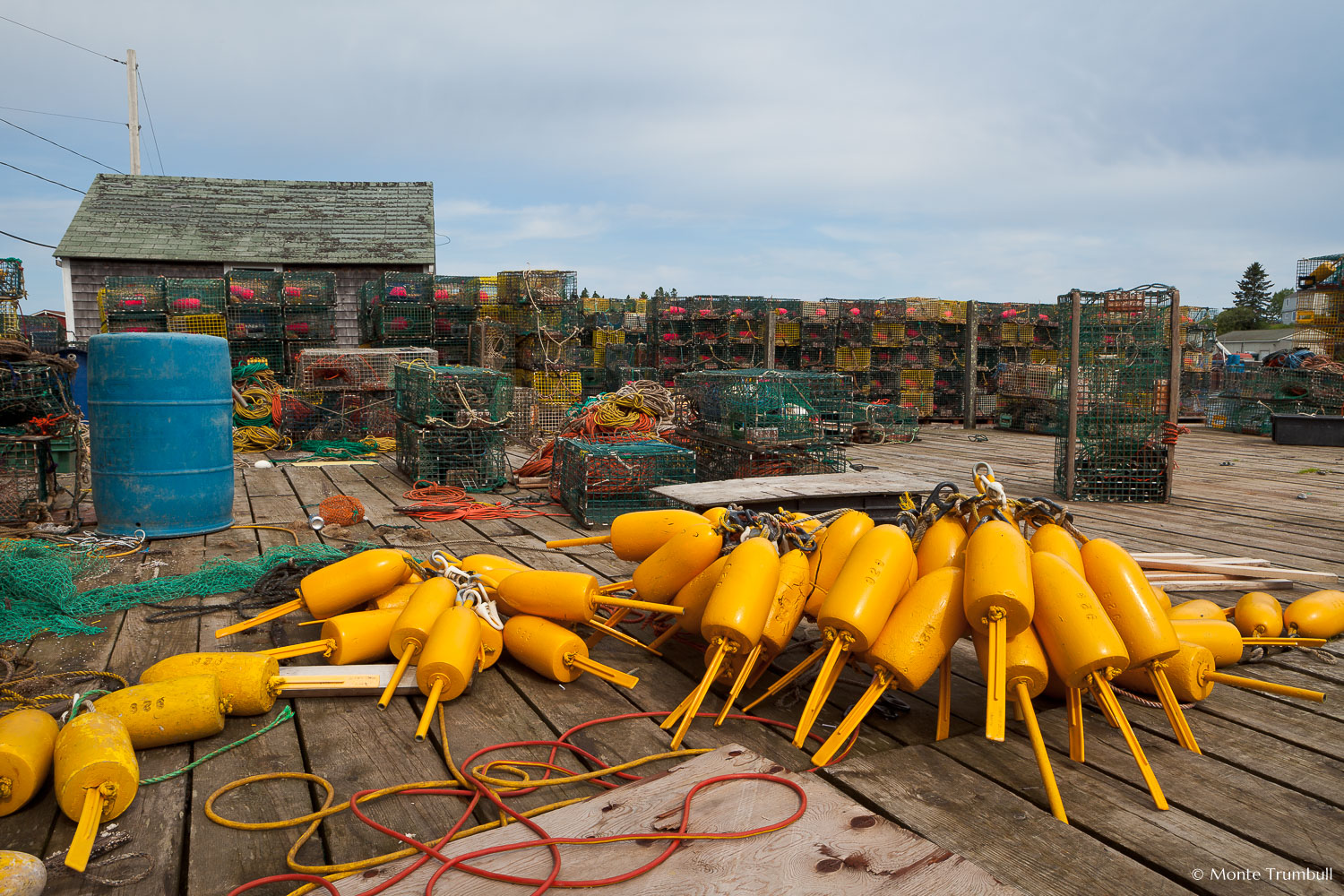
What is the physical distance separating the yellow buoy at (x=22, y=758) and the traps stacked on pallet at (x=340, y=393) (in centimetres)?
868

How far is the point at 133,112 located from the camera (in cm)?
2202

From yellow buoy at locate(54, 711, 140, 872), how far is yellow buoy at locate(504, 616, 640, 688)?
117cm

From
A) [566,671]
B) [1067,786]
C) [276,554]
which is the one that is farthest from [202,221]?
[1067,786]

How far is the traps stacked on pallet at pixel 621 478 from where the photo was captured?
5.91 m

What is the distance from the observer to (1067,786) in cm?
220

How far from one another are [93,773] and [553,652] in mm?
1287

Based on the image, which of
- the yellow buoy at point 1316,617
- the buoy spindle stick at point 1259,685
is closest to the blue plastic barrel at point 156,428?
the buoy spindle stick at point 1259,685

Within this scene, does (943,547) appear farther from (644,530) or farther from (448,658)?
(448,658)

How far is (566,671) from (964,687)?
1.35 metres

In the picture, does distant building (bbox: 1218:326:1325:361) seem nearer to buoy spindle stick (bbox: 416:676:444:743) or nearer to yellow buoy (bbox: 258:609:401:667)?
yellow buoy (bbox: 258:609:401:667)

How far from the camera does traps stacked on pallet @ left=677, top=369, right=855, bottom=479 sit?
256 inches

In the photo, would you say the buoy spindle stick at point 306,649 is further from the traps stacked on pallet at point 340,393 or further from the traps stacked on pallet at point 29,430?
the traps stacked on pallet at point 340,393

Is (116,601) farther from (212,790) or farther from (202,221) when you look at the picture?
(202,221)

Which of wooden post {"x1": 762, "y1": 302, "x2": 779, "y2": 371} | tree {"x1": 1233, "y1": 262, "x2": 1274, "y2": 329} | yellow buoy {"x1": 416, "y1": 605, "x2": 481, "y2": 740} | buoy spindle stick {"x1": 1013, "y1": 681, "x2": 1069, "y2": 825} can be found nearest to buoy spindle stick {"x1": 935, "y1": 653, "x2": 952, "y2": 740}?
buoy spindle stick {"x1": 1013, "y1": 681, "x2": 1069, "y2": 825}
